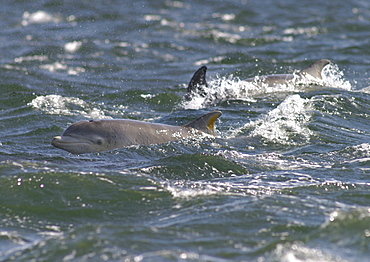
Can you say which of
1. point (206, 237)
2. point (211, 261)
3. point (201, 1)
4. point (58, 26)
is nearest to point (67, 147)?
point (206, 237)

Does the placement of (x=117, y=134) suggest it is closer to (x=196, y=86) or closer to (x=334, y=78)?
(x=196, y=86)

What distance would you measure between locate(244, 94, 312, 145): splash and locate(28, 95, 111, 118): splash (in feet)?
12.1

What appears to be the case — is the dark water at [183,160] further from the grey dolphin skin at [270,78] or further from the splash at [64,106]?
the grey dolphin skin at [270,78]

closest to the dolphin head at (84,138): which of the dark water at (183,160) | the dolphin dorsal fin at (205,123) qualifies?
the dark water at (183,160)

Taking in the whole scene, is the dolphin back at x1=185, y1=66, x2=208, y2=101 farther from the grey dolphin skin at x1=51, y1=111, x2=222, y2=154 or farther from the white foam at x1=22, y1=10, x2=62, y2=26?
the white foam at x1=22, y1=10, x2=62, y2=26

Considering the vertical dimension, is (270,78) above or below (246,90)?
above

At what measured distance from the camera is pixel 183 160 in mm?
→ 8453

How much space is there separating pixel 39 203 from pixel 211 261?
2530 mm

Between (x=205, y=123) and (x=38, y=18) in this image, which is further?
(x=38, y=18)

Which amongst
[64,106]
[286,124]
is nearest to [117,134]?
[286,124]

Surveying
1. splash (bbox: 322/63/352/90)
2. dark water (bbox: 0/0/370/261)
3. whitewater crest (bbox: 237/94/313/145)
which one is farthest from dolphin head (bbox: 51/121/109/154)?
splash (bbox: 322/63/352/90)

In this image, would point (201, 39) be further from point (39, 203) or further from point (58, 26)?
point (39, 203)

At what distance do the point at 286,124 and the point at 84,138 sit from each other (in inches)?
156

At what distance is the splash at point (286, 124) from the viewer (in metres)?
10.3
